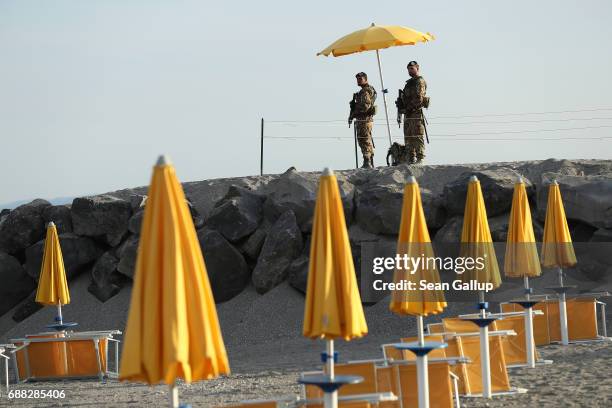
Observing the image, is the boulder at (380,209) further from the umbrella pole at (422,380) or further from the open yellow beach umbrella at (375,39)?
the umbrella pole at (422,380)

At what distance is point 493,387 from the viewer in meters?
11.7

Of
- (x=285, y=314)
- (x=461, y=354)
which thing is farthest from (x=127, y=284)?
(x=461, y=354)

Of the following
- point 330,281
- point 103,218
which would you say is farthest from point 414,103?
point 330,281

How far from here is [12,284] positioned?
2353 centimetres

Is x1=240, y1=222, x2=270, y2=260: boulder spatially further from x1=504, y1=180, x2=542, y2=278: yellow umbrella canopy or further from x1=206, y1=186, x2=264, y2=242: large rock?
x1=504, y1=180, x2=542, y2=278: yellow umbrella canopy

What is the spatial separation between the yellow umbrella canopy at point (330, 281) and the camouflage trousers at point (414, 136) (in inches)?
537

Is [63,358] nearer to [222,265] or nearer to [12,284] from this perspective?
[222,265]

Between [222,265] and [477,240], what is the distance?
9082 millimetres

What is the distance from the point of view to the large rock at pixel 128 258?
71.7ft

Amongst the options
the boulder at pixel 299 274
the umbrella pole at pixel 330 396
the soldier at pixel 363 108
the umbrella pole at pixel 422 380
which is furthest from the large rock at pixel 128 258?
the umbrella pole at pixel 330 396

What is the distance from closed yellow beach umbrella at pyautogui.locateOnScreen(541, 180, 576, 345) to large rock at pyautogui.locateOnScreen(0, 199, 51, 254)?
1238 cm

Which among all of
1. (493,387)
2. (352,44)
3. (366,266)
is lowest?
(493,387)

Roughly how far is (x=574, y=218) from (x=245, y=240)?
6.45 metres

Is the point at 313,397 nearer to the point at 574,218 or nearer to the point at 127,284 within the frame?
the point at 574,218
